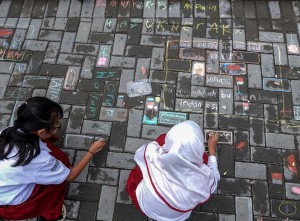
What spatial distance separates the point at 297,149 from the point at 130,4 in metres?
3.15

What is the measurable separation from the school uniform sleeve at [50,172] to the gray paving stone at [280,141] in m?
2.34

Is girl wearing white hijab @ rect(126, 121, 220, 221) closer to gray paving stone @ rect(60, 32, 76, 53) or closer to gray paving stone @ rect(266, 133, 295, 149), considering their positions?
gray paving stone @ rect(266, 133, 295, 149)

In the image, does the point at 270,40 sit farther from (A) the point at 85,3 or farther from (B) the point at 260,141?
(A) the point at 85,3

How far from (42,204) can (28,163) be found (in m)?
0.62

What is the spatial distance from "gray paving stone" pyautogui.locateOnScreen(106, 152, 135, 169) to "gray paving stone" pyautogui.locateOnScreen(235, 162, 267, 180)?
1.21 metres

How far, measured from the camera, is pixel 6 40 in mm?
4648

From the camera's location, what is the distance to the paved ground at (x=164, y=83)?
3545 mm

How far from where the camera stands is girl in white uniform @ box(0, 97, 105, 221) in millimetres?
2668

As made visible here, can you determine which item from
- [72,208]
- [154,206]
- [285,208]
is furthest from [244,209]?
[72,208]

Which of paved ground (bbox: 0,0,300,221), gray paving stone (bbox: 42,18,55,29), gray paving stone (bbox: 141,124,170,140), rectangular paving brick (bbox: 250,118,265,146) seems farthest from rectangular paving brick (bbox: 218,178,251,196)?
gray paving stone (bbox: 42,18,55,29)

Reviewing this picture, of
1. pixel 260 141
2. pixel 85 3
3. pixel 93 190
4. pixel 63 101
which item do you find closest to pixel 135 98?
pixel 63 101

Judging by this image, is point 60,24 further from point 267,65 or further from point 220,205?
point 220,205

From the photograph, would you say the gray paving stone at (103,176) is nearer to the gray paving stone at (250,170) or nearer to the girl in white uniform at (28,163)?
the girl in white uniform at (28,163)

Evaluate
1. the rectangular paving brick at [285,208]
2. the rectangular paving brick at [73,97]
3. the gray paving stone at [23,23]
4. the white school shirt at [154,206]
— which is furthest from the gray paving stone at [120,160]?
the gray paving stone at [23,23]
